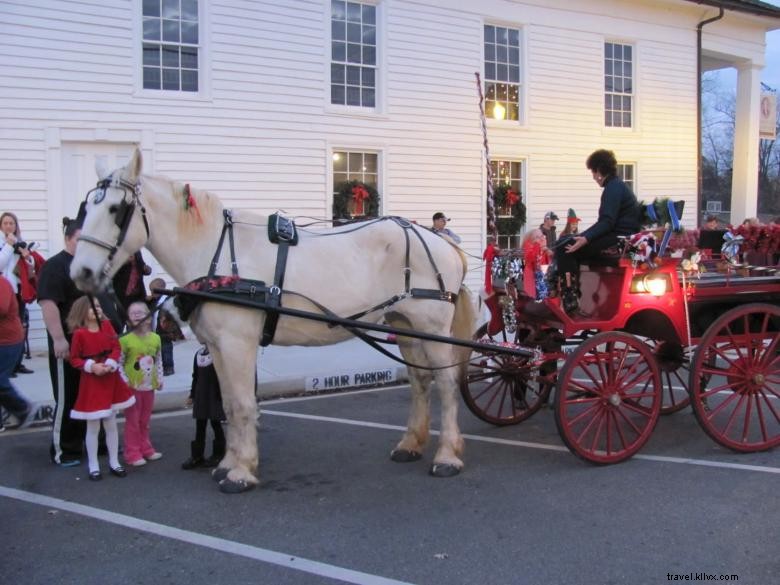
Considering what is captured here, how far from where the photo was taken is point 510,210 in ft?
48.4

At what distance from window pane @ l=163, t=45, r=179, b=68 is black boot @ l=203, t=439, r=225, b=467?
25.5 feet

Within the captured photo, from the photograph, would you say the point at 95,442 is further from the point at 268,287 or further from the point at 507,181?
the point at 507,181

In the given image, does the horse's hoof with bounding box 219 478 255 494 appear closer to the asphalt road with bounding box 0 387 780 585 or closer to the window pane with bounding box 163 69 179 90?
the asphalt road with bounding box 0 387 780 585

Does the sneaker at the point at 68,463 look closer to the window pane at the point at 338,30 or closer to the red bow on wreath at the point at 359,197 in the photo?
the red bow on wreath at the point at 359,197

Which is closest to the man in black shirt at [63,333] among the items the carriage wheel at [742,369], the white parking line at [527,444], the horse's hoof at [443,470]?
the white parking line at [527,444]

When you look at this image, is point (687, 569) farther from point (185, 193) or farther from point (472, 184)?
point (472, 184)

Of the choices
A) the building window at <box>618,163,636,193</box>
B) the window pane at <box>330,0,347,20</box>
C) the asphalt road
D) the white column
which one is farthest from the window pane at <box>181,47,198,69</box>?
the white column

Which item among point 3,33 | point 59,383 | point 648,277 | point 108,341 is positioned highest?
point 3,33

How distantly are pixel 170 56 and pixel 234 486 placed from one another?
864cm

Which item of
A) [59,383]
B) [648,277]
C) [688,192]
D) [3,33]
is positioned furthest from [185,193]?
[688,192]

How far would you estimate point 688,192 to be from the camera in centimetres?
1727

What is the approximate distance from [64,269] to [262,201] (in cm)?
689

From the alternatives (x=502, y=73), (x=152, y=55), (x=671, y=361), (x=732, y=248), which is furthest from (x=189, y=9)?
(x=671, y=361)

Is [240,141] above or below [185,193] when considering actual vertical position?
above
